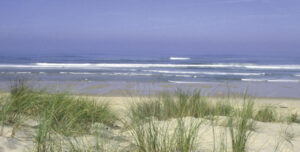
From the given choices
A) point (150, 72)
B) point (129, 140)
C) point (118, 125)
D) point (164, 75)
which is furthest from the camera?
point (150, 72)

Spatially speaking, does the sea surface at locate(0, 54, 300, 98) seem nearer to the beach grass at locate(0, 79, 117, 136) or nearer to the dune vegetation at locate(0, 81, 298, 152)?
the beach grass at locate(0, 79, 117, 136)

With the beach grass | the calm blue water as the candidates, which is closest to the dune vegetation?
the beach grass

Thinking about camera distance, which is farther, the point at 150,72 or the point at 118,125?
the point at 150,72

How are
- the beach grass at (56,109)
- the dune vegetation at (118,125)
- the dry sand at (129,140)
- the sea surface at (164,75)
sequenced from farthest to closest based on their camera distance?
the sea surface at (164,75) < the beach grass at (56,109) < the dry sand at (129,140) < the dune vegetation at (118,125)

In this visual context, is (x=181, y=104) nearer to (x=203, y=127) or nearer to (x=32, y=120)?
(x=203, y=127)

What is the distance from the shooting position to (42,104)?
468 centimetres

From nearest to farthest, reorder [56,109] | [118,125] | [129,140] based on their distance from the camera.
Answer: [129,140]
[56,109]
[118,125]

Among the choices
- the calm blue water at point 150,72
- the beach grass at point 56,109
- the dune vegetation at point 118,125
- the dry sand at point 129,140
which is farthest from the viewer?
the calm blue water at point 150,72

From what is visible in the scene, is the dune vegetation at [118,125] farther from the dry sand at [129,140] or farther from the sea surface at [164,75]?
the sea surface at [164,75]

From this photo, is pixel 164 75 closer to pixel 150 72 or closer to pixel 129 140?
pixel 150 72

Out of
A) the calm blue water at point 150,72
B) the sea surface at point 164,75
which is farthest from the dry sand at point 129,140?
the calm blue water at point 150,72

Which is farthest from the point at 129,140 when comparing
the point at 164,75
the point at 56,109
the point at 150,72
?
the point at 150,72

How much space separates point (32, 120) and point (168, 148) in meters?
2.06

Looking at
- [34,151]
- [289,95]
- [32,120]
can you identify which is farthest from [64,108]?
[289,95]
